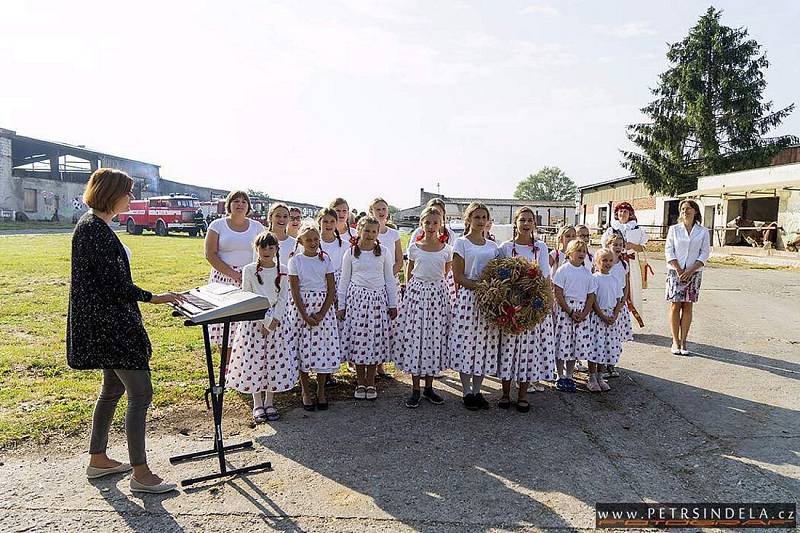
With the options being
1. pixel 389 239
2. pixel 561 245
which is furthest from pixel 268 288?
pixel 561 245

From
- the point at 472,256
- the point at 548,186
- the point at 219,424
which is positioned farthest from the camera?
the point at 548,186

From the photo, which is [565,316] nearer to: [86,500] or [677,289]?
[677,289]

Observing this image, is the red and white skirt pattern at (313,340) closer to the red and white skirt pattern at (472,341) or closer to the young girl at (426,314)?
the young girl at (426,314)

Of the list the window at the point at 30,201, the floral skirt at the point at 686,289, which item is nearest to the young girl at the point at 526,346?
the floral skirt at the point at 686,289

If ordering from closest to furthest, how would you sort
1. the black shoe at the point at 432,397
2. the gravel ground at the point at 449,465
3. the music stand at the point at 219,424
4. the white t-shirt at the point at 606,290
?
1. the gravel ground at the point at 449,465
2. the music stand at the point at 219,424
3. the black shoe at the point at 432,397
4. the white t-shirt at the point at 606,290

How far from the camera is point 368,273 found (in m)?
5.61

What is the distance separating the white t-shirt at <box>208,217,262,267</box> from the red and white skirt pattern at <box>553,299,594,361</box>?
10.6 ft

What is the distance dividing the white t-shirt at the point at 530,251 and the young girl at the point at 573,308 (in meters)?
0.60

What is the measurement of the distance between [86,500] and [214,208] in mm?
38234

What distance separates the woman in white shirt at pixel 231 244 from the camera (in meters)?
5.59

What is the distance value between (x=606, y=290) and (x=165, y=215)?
31888 mm

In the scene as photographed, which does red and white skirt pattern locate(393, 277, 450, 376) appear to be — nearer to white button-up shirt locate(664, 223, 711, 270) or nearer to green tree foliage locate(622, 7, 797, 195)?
white button-up shirt locate(664, 223, 711, 270)

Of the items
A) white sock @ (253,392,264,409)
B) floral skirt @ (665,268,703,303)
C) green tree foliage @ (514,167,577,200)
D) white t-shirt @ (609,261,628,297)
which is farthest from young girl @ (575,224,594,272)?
green tree foliage @ (514,167,577,200)

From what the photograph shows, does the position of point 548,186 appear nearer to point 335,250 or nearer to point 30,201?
point 30,201
